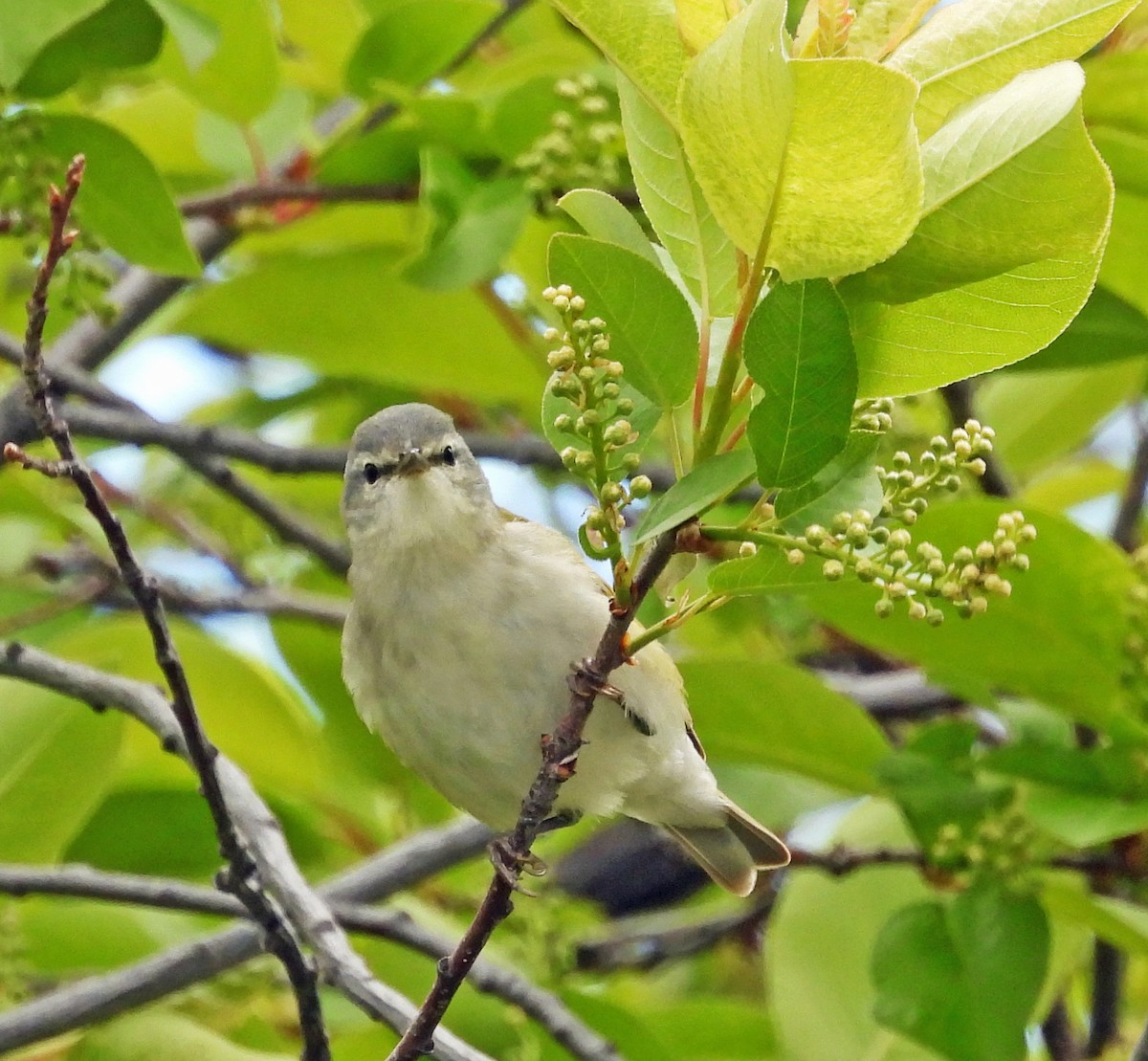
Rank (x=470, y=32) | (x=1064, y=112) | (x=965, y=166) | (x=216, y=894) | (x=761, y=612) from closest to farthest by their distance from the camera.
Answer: (x=1064, y=112) < (x=965, y=166) < (x=216, y=894) < (x=470, y=32) < (x=761, y=612)

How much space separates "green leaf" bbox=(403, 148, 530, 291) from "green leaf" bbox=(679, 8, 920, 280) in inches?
63.6

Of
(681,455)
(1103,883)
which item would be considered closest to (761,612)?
(1103,883)

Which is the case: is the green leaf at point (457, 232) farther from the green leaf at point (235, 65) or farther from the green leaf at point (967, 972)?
the green leaf at point (967, 972)

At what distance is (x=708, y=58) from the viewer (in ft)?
5.74

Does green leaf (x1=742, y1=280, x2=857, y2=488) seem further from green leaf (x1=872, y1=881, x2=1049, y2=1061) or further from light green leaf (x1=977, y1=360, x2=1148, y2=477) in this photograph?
light green leaf (x1=977, y1=360, x2=1148, y2=477)

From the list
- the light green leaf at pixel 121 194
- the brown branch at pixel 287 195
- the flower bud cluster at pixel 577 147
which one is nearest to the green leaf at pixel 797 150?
the light green leaf at pixel 121 194

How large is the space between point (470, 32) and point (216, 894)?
2.02 m

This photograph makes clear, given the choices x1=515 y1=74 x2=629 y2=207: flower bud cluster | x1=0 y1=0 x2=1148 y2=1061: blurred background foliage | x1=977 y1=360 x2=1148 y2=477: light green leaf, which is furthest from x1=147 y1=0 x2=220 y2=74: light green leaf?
x1=977 y1=360 x2=1148 y2=477: light green leaf

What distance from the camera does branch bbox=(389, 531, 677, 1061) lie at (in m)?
1.88

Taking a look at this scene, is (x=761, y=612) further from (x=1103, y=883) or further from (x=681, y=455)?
(x=681, y=455)

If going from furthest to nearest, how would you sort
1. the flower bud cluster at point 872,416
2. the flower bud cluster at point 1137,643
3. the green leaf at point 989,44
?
the flower bud cluster at point 1137,643 < the flower bud cluster at point 872,416 < the green leaf at point 989,44

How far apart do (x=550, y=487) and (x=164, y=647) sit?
10.2 ft

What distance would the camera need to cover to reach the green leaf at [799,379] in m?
1.81

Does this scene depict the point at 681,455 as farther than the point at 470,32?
No
